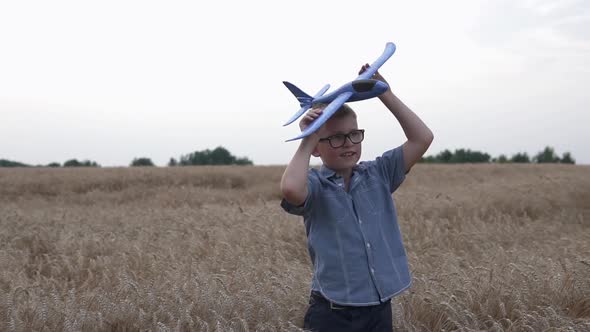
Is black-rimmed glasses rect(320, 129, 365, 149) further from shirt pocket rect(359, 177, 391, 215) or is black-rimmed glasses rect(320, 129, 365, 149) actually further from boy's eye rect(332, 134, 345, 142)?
shirt pocket rect(359, 177, 391, 215)

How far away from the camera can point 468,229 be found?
21.8ft

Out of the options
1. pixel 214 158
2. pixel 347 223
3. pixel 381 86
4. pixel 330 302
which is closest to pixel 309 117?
pixel 381 86

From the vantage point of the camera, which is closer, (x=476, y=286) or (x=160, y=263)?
(x=476, y=286)

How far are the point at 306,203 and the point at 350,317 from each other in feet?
1.72

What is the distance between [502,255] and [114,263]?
10.9 feet

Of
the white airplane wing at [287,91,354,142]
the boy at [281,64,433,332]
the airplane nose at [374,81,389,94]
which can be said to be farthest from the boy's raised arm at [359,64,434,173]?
the white airplane wing at [287,91,354,142]

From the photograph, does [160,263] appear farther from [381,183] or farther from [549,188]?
[549,188]

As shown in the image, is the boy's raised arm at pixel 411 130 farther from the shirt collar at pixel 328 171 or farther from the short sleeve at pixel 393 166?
the shirt collar at pixel 328 171

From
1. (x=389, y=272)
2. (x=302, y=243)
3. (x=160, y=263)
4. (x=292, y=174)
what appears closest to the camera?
(x=292, y=174)

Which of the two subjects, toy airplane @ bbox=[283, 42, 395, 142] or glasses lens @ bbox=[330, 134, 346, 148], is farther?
glasses lens @ bbox=[330, 134, 346, 148]

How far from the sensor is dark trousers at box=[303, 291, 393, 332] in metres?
2.42

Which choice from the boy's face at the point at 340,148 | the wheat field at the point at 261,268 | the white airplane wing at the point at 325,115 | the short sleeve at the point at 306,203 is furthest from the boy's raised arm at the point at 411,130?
the wheat field at the point at 261,268

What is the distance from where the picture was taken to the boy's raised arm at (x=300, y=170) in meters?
2.28

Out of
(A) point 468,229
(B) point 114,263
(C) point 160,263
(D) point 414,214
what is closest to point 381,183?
(C) point 160,263
